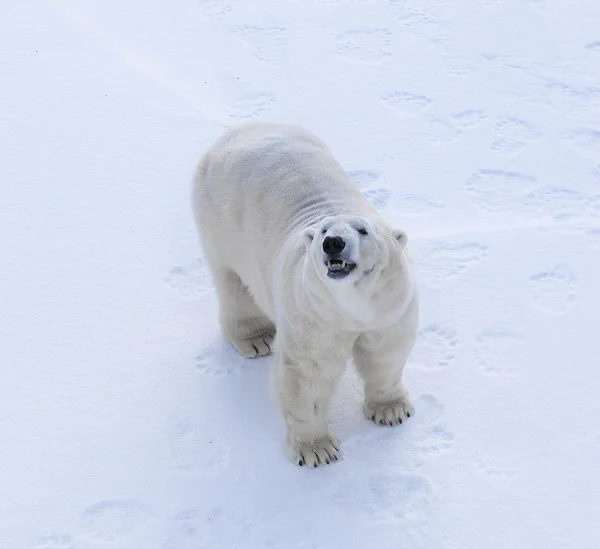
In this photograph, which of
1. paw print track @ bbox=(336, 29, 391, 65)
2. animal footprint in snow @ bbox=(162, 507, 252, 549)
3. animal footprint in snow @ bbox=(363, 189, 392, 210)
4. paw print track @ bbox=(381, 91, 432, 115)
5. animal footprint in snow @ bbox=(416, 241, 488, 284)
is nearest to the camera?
animal footprint in snow @ bbox=(162, 507, 252, 549)

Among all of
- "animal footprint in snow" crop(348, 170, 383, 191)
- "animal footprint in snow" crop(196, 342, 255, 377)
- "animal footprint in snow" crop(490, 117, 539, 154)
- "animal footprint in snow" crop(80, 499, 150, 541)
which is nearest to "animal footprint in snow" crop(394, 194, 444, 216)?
"animal footprint in snow" crop(348, 170, 383, 191)

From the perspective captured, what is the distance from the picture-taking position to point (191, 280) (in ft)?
12.6

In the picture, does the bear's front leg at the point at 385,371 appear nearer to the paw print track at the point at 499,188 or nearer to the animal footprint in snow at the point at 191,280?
the animal footprint in snow at the point at 191,280

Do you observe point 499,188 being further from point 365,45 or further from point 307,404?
point 307,404

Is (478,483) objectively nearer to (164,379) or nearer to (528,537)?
(528,537)

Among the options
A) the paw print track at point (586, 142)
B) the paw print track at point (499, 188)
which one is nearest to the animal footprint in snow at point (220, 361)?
the paw print track at point (499, 188)

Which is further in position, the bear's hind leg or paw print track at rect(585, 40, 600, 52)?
paw print track at rect(585, 40, 600, 52)

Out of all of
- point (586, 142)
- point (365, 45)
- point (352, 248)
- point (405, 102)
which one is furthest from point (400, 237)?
point (365, 45)

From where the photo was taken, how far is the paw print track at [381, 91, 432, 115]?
4.78 metres

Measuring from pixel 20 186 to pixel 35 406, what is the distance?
144cm

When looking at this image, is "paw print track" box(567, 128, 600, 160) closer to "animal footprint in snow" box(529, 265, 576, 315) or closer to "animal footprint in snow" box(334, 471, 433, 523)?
"animal footprint in snow" box(529, 265, 576, 315)

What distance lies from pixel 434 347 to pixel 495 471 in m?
0.57

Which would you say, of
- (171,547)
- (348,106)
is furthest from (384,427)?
(348,106)

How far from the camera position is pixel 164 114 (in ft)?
15.8
